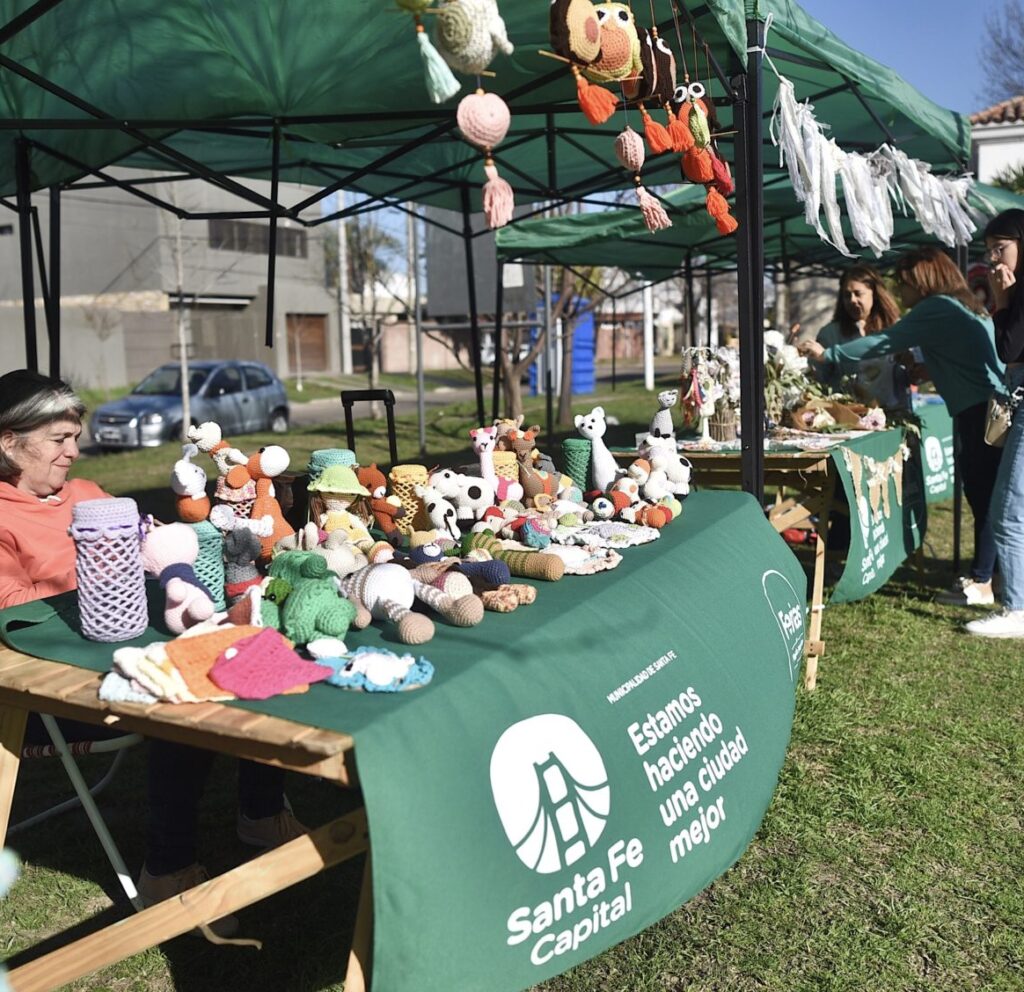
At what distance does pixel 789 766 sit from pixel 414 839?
199 centimetres

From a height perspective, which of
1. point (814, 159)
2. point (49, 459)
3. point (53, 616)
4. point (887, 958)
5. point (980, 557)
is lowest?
point (887, 958)

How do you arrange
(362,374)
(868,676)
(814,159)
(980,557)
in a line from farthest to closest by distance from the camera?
(362,374) < (980,557) < (868,676) < (814,159)

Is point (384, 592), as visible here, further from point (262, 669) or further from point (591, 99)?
point (591, 99)

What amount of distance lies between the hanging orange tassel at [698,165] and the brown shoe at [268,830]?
2.13 m

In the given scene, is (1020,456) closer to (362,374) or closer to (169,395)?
(169,395)

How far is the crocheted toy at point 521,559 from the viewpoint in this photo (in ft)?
7.15

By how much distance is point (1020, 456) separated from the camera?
390 cm

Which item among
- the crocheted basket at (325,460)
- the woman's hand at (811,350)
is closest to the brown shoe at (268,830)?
the crocheted basket at (325,460)

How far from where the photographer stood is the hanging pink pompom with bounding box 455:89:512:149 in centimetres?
183

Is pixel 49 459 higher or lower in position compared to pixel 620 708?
higher

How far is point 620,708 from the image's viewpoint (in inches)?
73.0

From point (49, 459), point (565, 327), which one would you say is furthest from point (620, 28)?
point (565, 327)

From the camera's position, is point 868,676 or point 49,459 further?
point 868,676

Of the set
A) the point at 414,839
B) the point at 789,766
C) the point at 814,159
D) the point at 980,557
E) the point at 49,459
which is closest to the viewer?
the point at 414,839
